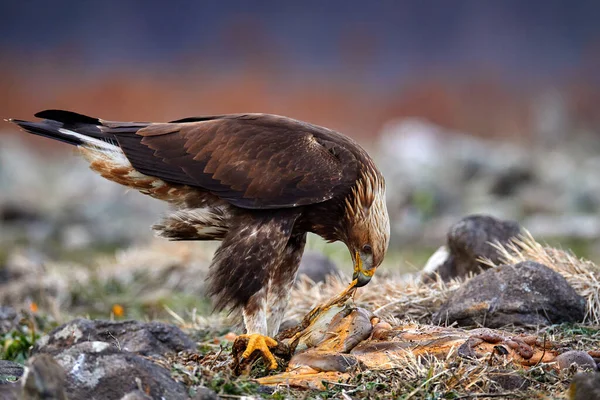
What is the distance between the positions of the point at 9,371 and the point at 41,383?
4.57 ft

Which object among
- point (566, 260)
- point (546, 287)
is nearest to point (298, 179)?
point (546, 287)

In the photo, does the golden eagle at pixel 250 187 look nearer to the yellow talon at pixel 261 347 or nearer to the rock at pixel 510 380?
the yellow talon at pixel 261 347

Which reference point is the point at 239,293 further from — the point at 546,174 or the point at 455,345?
the point at 546,174

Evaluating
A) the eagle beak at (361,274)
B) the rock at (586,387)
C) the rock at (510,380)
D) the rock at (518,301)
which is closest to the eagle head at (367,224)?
the eagle beak at (361,274)

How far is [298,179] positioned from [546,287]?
1.68m

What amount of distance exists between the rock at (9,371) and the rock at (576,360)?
9.06 feet

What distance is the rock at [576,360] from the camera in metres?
4.07

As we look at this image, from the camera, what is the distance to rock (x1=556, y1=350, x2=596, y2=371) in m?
4.07

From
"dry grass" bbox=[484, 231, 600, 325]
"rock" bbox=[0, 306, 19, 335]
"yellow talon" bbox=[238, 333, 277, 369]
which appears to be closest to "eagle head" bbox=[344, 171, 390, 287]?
"yellow talon" bbox=[238, 333, 277, 369]

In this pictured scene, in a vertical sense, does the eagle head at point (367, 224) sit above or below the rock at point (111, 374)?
above

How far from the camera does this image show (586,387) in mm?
3279

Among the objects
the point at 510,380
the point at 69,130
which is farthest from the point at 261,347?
the point at 69,130

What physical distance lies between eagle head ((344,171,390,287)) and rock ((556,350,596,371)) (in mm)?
1330

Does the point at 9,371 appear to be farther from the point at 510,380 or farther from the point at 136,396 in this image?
the point at 510,380
